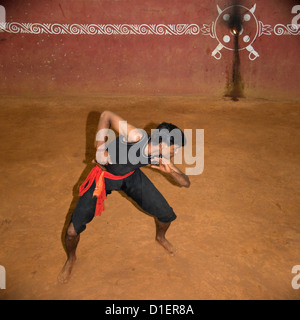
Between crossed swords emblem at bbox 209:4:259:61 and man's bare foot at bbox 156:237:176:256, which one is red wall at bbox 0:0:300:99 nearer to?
crossed swords emblem at bbox 209:4:259:61

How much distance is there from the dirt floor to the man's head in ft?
4.12

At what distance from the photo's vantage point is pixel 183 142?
328 cm

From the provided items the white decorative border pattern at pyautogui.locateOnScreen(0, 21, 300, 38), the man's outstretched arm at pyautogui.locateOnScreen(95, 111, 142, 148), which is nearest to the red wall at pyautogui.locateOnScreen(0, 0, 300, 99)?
the white decorative border pattern at pyautogui.locateOnScreen(0, 21, 300, 38)

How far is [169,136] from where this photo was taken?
10.7 feet

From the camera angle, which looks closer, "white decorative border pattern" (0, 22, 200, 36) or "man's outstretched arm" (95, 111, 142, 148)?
"man's outstretched arm" (95, 111, 142, 148)

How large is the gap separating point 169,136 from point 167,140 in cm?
4

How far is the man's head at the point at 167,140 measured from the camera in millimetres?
3260

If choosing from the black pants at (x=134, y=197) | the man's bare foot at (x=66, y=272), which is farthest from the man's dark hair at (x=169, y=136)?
the man's bare foot at (x=66, y=272)

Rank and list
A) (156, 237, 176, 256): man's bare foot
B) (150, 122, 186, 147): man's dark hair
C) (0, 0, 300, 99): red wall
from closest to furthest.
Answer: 1. (150, 122, 186, 147): man's dark hair
2. (156, 237, 176, 256): man's bare foot
3. (0, 0, 300, 99): red wall

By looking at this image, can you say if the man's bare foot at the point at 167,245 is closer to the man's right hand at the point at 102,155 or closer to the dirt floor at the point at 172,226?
the dirt floor at the point at 172,226

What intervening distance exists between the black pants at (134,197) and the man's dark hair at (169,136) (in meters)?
0.46

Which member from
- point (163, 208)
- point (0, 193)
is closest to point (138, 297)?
point (163, 208)

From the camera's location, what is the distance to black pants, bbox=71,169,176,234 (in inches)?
131

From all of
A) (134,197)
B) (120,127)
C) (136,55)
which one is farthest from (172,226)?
(136,55)
